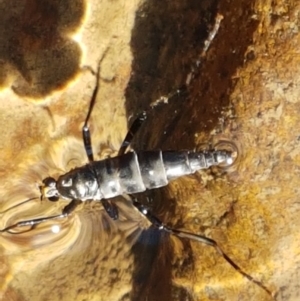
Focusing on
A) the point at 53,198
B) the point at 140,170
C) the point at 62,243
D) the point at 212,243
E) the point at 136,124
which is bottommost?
the point at 212,243

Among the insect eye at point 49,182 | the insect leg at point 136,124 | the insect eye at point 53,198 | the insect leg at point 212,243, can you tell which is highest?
the insect leg at point 136,124

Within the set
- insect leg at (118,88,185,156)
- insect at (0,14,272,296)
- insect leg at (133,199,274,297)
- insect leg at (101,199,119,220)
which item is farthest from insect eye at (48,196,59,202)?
insect leg at (133,199,274,297)

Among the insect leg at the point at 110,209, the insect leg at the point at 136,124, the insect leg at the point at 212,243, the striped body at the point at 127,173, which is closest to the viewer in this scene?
the insect leg at the point at 212,243

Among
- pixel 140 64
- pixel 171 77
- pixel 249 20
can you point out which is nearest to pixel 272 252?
pixel 249 20

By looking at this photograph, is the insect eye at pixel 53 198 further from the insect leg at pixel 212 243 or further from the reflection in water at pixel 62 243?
the insect leg at pixel 212 243

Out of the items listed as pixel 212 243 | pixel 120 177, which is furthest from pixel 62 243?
pixel 212 243

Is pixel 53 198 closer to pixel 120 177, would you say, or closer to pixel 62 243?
pixel 62 243

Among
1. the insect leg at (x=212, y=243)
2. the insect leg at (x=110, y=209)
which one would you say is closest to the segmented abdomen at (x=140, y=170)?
the insect leg at (x=110, y=209)

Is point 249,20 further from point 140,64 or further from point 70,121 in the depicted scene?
point 70,121

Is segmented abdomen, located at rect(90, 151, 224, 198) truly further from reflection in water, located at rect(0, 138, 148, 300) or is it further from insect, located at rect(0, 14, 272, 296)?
reflection in water, located at rect(0, 138, 148, 300)
